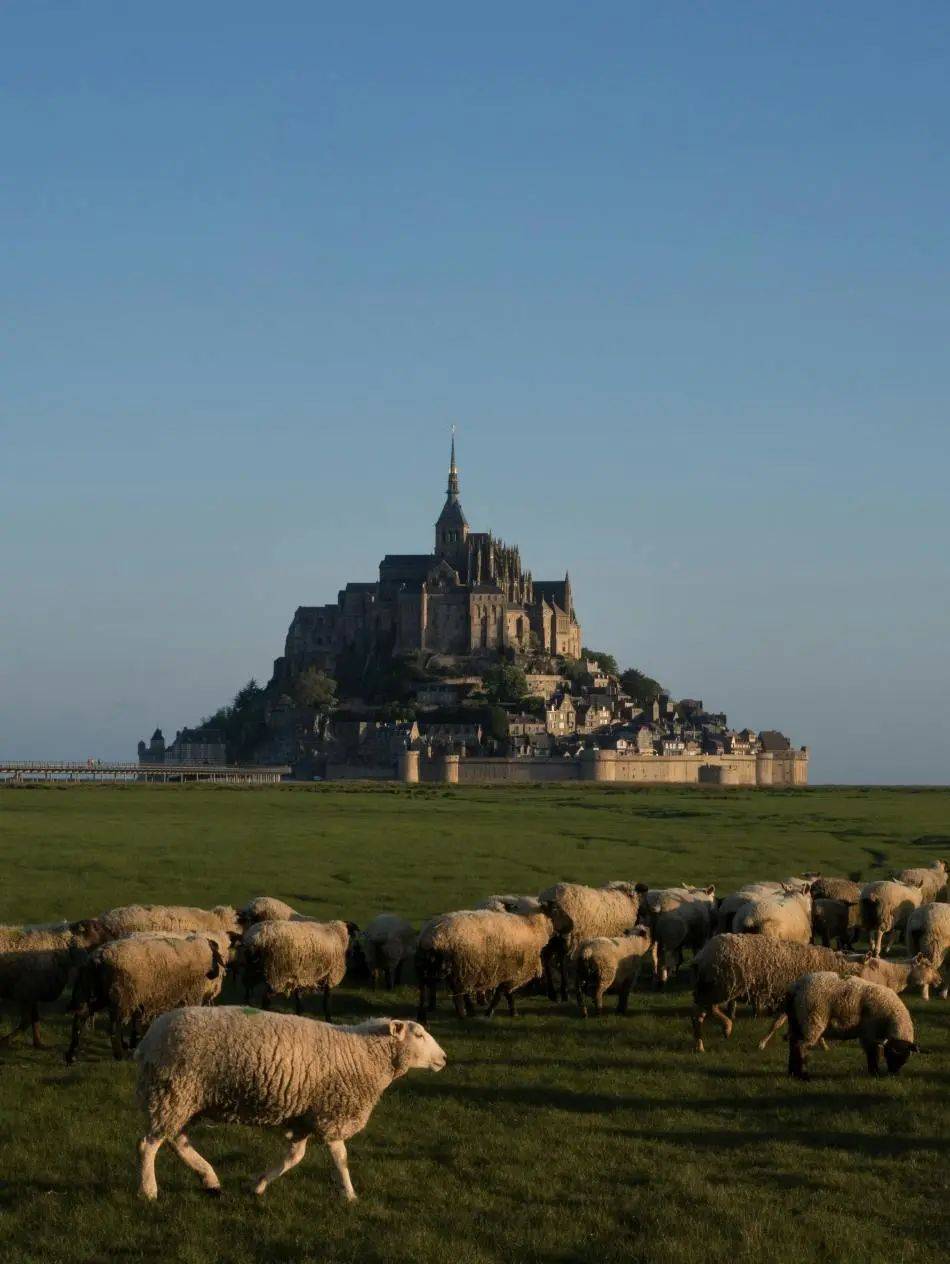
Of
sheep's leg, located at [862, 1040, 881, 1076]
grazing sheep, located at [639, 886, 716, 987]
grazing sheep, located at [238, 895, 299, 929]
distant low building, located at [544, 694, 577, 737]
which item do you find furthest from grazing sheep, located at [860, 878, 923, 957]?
distant low building, located at [544, 694, 577, 737]

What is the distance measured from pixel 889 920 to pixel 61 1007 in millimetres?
12825

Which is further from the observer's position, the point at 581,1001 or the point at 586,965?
the point at 586,965

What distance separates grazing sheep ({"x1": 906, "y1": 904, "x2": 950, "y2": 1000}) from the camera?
19953mm

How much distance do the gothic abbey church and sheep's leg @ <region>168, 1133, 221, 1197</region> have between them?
172m

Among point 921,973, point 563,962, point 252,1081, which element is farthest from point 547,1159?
point 921,973

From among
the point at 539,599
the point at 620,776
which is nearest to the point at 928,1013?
the point at 620,776

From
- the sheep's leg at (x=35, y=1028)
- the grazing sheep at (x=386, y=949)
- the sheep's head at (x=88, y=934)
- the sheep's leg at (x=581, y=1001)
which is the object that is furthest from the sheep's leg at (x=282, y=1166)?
the grazing sheep at (x=386, y=949)

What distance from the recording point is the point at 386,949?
20.1 metres

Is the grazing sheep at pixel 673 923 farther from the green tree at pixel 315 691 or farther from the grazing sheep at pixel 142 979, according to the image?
the green tree at pixel 315 691

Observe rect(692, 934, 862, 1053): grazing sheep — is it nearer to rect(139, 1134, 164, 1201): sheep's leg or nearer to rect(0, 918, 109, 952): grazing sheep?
rect(0, 918, 109, 952): grazing sheep

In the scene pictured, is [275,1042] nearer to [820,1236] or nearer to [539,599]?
[820,1236]

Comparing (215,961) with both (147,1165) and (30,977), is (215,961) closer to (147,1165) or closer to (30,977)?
(30,977)

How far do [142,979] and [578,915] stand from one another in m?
7.82

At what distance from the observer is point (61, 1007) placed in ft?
59.6
